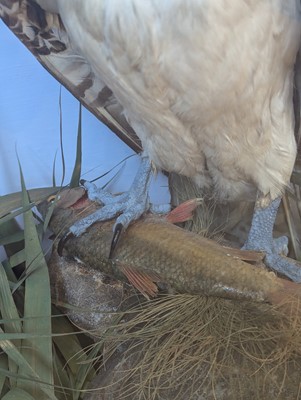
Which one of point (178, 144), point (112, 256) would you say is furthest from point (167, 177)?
point (112, 256)

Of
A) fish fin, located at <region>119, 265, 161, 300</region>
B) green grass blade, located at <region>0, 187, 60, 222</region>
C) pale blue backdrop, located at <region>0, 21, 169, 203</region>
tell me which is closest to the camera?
fish fin, located at <region>119, 265, 161, 300</region>

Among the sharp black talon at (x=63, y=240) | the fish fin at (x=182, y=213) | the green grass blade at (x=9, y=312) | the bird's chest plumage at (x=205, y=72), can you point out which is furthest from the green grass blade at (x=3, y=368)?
the bird's chest plumage at (x=205, y=72)

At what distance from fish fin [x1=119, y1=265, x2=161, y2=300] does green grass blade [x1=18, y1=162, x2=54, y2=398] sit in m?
0.18

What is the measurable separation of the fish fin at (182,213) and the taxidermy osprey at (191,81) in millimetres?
72

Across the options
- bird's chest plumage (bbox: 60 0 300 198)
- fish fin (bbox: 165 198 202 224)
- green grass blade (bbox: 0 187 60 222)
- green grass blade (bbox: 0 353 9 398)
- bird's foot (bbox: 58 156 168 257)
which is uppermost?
bird's chest plumage (bbox: 60 0 300 198)

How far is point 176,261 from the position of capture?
1.09 m

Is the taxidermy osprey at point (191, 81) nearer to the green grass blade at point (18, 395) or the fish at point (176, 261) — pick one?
the fish at point (176, 261)

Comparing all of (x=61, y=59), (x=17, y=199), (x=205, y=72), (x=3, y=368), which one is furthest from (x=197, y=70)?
(x=3, y=368)

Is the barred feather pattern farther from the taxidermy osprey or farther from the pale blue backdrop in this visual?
the pale blue backdrop

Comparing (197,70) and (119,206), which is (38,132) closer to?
(119,206)

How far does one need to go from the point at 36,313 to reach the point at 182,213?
0.35 meters

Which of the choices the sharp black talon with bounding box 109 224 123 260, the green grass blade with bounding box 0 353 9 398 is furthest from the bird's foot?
the green grass blade with bounding box 0 353 9 398

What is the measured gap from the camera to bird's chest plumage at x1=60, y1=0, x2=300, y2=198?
1.00m

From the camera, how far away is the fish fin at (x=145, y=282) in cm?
111
